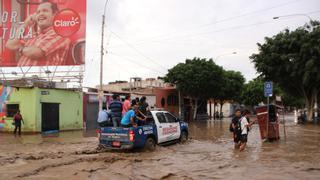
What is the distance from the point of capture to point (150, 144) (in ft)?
50.6

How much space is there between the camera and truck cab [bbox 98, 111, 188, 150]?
1466 centimetres

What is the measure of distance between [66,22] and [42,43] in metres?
2.33

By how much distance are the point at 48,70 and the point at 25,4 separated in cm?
520

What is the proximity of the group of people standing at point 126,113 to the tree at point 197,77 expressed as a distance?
33.5 m

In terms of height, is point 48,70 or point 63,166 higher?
point 48,70

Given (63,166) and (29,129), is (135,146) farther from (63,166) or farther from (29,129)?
(29,129)

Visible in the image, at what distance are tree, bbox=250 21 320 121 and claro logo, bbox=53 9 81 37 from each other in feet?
57.3

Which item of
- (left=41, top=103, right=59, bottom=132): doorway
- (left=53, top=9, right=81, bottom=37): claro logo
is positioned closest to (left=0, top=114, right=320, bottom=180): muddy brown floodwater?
(left=41, top=103, right=59, bottom=132): doorway

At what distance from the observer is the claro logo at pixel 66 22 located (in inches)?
1179

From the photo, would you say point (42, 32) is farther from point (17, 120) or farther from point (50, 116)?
point (17, 120)

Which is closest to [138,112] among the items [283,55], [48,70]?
[48,70]

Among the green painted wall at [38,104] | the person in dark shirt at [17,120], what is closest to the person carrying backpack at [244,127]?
the person in dark shirt at [17,120]

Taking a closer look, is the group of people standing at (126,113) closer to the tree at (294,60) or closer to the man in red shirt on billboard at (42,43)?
the man in red shirt on billboard at (42,43)

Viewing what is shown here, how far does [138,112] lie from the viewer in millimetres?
15398
